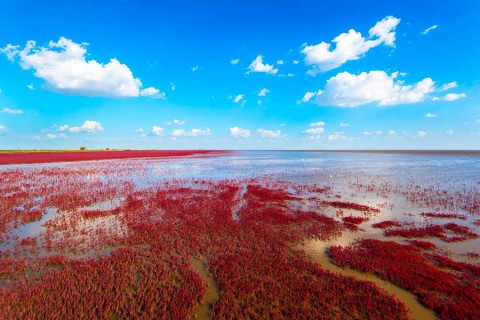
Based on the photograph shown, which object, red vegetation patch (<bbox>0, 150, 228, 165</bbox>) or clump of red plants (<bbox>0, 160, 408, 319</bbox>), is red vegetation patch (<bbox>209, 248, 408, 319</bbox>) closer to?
clump of red plants (<bbox>0, 160, 408, 319</bbox>)

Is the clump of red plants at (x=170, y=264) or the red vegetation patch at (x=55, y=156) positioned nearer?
the clump of red plants at (x=170, y=264)

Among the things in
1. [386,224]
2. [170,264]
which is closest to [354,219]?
[386,224]

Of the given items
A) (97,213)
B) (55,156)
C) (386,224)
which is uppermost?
(55,156)

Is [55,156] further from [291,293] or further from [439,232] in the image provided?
[439,232]

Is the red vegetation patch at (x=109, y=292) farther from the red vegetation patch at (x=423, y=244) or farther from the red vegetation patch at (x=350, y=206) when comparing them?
the red vegetation patch at (x=350, y=206)

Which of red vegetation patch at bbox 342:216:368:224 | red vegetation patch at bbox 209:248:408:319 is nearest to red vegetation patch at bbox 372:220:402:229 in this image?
red vegetation patch at bbox 342:216:368:224

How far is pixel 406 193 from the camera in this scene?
83.7 feet

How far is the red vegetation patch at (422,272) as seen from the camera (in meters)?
7.80

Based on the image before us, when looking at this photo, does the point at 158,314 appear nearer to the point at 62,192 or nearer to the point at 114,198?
the point at 114,198

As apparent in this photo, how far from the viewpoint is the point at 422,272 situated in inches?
380

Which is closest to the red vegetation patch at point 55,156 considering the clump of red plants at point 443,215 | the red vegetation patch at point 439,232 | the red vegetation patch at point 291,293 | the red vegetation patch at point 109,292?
the red vegetation patch at point 109,292

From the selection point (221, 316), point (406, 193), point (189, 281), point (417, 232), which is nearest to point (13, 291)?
point (189, 281)

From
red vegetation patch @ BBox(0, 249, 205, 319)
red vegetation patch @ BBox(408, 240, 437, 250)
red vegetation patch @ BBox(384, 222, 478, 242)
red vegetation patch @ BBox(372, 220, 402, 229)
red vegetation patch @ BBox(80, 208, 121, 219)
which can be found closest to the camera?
red vegetation patch @ BBox(0, 249, 205, 319)

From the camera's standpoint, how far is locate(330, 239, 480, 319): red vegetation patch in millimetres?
7800
